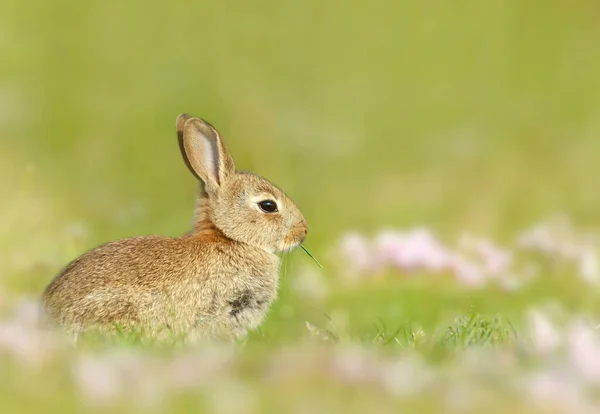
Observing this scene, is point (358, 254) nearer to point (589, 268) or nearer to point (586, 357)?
point (589, 268)

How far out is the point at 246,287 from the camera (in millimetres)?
6371

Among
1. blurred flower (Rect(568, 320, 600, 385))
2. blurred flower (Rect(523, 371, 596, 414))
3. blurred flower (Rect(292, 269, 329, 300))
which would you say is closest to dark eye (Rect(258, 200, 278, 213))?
blurred flower (Rect(292, 269, 329, 300))

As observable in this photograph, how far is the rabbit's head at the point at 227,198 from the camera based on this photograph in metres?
6.73

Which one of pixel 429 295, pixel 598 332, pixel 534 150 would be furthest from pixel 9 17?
pixel 598 332

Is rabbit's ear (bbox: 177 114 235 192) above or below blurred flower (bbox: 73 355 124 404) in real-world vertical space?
above

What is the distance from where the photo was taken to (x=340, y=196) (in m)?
13.5

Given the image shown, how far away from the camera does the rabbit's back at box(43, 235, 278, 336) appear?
5.84 meters

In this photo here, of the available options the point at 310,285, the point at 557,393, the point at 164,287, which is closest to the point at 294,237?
the point at 164,287

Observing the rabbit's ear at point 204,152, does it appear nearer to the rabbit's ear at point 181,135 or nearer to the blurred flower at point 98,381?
the rabbit's ear at point 181,135

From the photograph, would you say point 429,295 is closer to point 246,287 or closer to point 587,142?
point 246,287

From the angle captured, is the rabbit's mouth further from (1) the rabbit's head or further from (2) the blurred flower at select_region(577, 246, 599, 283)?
(2) the blurred flower at select_region(577, 246, 599, 283)

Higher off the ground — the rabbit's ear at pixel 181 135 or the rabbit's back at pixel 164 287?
the rabbit's ear at pixel 181 135

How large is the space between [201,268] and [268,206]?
2.96 ft

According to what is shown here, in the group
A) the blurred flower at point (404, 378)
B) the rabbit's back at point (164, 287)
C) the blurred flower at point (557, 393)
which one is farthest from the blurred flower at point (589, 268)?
the blurred flower at point (404, 378)
